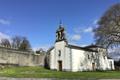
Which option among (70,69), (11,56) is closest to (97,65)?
(70,69)

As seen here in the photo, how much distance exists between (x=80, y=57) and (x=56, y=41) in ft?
20.7

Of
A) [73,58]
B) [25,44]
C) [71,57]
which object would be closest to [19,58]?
[71,57]

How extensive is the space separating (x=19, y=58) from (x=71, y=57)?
11.4 m

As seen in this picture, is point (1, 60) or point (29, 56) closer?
point (1, 60)

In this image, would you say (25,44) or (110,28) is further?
(25,44)

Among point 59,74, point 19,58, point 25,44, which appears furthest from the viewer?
point 25,44

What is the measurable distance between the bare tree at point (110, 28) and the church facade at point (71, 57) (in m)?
4.22

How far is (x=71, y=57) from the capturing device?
36469 mm

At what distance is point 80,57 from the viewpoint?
3812cm

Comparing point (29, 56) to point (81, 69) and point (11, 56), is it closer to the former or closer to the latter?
point (11, 56)

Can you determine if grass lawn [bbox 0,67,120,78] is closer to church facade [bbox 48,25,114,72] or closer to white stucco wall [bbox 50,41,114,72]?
white stucco wall [bbox 50,41,114,72]

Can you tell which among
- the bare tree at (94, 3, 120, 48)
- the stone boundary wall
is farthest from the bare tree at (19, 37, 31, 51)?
the bare tree at (94, 3, 120, 48)

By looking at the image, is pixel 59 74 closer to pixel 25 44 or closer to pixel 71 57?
pixel 71 57

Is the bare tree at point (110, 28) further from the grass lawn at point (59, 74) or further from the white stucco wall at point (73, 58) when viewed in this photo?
the grass lawn at point (59, 74)
